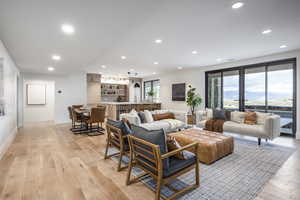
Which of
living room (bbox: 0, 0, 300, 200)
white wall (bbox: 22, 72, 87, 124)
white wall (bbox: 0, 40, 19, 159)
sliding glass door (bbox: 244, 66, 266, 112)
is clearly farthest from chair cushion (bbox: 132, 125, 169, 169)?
white wall (bbox: 22, 72, 87, 124)

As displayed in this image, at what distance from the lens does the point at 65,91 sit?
24.5ft

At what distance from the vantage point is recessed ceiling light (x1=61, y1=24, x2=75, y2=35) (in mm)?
2475

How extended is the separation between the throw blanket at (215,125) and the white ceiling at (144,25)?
7.48 feet

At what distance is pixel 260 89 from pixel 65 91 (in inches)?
336

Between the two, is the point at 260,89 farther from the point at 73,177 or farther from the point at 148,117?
the point at 73,177

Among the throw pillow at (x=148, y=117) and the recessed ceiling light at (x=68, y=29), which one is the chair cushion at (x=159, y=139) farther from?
the throw pillow at (x=148, y=117)

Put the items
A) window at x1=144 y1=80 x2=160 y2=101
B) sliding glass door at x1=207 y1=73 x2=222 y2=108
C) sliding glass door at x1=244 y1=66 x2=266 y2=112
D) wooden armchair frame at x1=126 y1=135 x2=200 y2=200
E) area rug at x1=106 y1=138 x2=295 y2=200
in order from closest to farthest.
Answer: wooden armchair frame at x1=126 y1=135 x2=200 y2=200 → area rug at x1=106 y1=138 x2=295 y2=200 → sliding glass door at x1=244 y1=66 x2=266 y2=112 → sliding glass door at x1=207 y1=73 x2=222 y2=108 → window at x1=144 y1=80 x2=160 y2=101

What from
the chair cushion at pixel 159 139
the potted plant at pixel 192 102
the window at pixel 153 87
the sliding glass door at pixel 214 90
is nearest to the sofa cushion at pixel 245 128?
the sliding glass door at pixel 214 90

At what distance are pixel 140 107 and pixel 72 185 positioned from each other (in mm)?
6069

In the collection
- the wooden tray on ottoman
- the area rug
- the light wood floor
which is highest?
the wooden tray on ottoman

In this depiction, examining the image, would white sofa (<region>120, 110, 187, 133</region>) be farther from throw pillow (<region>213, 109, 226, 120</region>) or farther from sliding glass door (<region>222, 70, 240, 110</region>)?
sliding glass door (<region>222, 70, 240, 110</region>)

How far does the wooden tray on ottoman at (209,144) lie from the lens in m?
2.85

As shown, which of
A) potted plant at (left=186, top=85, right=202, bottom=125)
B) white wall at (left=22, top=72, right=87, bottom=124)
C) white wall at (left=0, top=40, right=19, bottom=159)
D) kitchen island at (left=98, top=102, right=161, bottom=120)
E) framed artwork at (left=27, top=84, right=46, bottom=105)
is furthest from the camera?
framed artwork at (left=27, top=84, right=46, bottom=105)

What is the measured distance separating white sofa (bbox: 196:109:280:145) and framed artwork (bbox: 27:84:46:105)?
802cm
